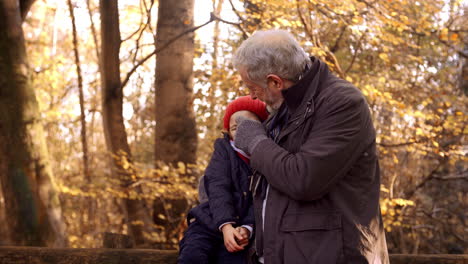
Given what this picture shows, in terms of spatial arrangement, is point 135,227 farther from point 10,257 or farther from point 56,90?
point 56,90

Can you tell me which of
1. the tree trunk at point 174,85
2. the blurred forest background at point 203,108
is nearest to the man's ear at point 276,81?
the blurred forest background at point 203,108

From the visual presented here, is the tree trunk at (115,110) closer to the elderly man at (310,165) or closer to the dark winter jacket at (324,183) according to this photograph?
the elderly man at (310,165)

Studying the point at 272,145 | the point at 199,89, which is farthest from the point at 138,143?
the point at 272,145

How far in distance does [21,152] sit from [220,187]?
14.3 feet

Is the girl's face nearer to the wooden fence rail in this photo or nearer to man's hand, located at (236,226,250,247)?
Answer: man's hand, located at (236,226,250,247)

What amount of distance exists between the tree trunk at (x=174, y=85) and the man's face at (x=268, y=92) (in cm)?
499

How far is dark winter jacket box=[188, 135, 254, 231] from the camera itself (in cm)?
227

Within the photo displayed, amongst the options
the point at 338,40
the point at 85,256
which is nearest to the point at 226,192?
the point at 85,256

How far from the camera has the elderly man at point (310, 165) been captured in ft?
6.10

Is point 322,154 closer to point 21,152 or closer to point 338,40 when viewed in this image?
point 21,152

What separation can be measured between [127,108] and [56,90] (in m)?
1.98

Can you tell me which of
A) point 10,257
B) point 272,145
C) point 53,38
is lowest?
point 10,257

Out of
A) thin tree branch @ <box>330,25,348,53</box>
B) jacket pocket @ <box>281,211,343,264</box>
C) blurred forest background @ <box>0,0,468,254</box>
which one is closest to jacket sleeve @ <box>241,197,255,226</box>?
jacket pocket @ <box>281,211,343,264</box>

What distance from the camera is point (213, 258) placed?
237cm
